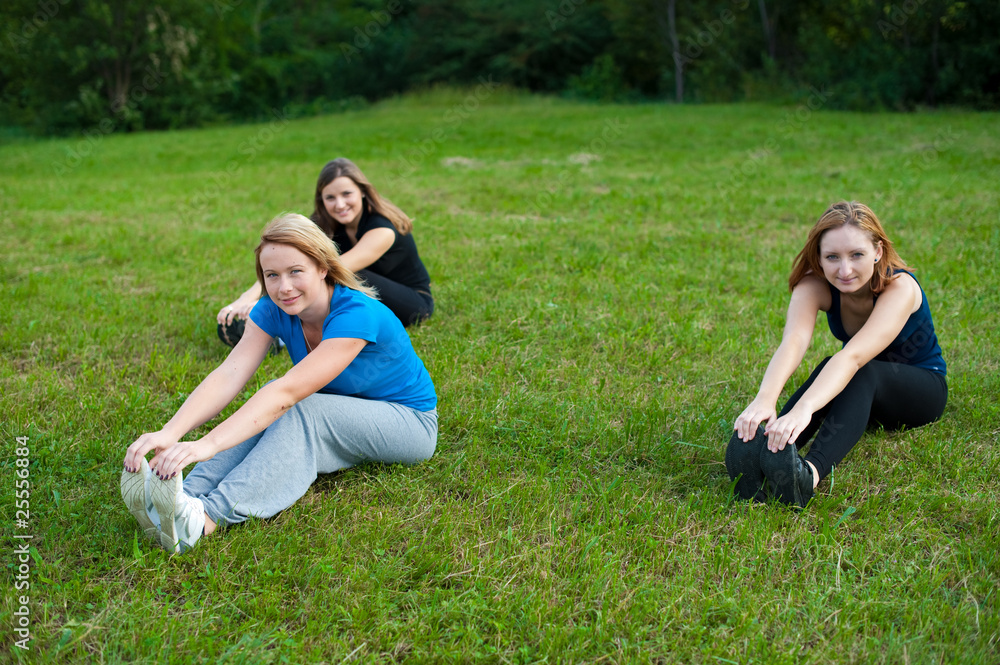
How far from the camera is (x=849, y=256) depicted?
3.16m

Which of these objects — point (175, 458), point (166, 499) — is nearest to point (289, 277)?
point (175, 458)

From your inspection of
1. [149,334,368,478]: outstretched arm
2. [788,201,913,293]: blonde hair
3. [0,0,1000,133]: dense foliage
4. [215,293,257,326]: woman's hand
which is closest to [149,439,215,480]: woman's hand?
[149,334,368,478]: outstretched arm

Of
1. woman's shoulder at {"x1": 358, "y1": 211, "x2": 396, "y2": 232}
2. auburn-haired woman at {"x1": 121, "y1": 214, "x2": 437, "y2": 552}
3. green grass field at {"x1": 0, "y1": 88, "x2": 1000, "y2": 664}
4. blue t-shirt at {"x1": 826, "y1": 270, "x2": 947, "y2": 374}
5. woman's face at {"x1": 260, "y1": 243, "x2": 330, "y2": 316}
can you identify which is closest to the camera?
green grass field at {"x1": 0, "y1": 88, "x2": 1000, "y2": 664}

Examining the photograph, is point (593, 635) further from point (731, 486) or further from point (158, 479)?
point (158, 479)

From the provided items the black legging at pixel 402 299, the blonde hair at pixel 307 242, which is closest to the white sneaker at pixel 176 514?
the blonde hair at pixel 307 242

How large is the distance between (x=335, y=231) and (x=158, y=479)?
2.87m

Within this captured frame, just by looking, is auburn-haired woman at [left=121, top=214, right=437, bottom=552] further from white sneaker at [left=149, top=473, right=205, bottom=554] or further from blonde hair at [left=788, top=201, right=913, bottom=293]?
blonde hair at [left=788, top=201, right=913, bottom=293]

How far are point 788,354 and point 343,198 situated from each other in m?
2.93

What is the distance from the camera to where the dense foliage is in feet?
61.0

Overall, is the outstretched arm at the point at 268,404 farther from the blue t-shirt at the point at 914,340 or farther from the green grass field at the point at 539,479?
the blue t-shirt at the point at 914,340

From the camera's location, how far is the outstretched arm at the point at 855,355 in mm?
2846

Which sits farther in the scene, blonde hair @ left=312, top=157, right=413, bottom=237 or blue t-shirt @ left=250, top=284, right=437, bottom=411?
blonde hair @ left=312, top=157, right=413, bottom=237

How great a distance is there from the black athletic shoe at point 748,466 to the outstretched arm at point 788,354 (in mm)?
32

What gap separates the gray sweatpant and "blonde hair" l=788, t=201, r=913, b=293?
6.19 ft
